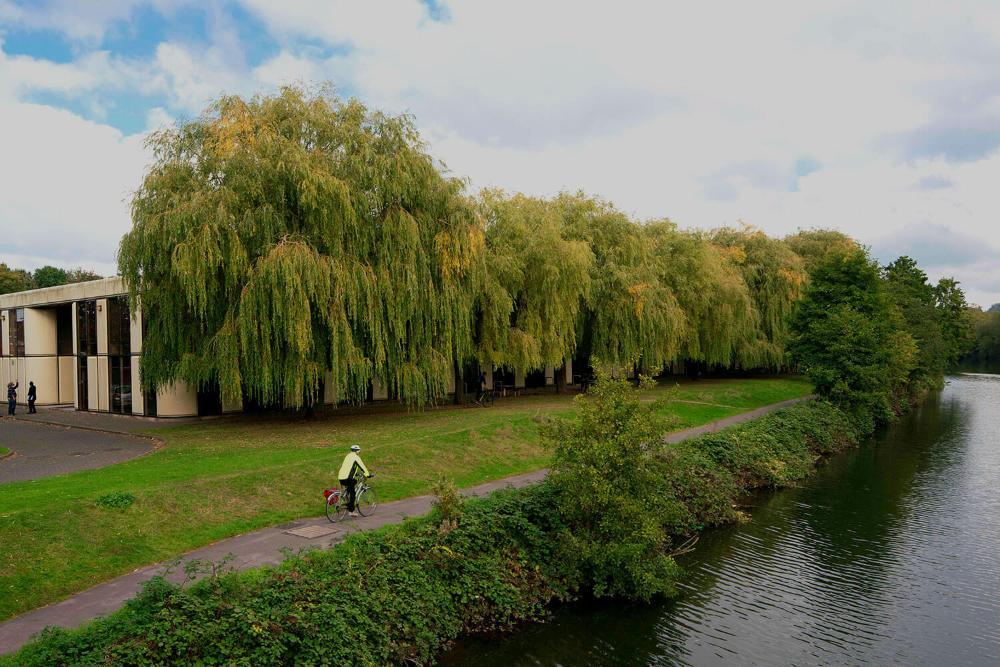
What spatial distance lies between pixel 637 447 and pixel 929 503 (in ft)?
40.5

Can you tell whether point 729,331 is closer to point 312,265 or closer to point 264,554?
point 312,265

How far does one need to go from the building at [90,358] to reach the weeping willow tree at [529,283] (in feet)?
16.9

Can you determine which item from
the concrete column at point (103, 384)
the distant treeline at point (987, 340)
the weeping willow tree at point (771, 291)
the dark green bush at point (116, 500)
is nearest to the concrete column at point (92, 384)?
the concrete column at point (103, 384)

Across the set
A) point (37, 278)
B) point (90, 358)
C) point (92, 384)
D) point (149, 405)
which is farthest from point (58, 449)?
point (37, 278)

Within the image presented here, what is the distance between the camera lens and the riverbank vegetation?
8.33 meters

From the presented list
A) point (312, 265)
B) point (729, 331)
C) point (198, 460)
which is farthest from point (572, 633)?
Answer: point (729, 331)

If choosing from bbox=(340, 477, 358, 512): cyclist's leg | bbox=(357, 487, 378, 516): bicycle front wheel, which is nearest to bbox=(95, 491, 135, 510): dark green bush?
bbox=(340, 477, 358, 512): cyclist's leg

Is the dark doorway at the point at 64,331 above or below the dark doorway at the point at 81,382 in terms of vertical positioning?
above

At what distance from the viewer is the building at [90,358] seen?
28359 mm

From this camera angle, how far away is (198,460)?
59.2 feet

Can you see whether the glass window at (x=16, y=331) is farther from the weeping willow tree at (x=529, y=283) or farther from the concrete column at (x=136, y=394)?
the weeping willow tree at (x=529, y=283)

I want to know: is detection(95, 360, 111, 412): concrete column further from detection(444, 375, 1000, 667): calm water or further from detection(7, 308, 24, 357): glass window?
detection(444, 375, 1000, 667): calm water

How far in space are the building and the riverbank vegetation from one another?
40.1 ft

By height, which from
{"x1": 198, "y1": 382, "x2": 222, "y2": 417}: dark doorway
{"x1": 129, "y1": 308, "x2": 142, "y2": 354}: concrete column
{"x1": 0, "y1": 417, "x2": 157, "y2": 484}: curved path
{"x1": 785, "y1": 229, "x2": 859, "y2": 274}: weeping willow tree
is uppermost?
{"x1": 785, "y1": 229, "x2": 859, "y2": 274}: weeping willow tree
